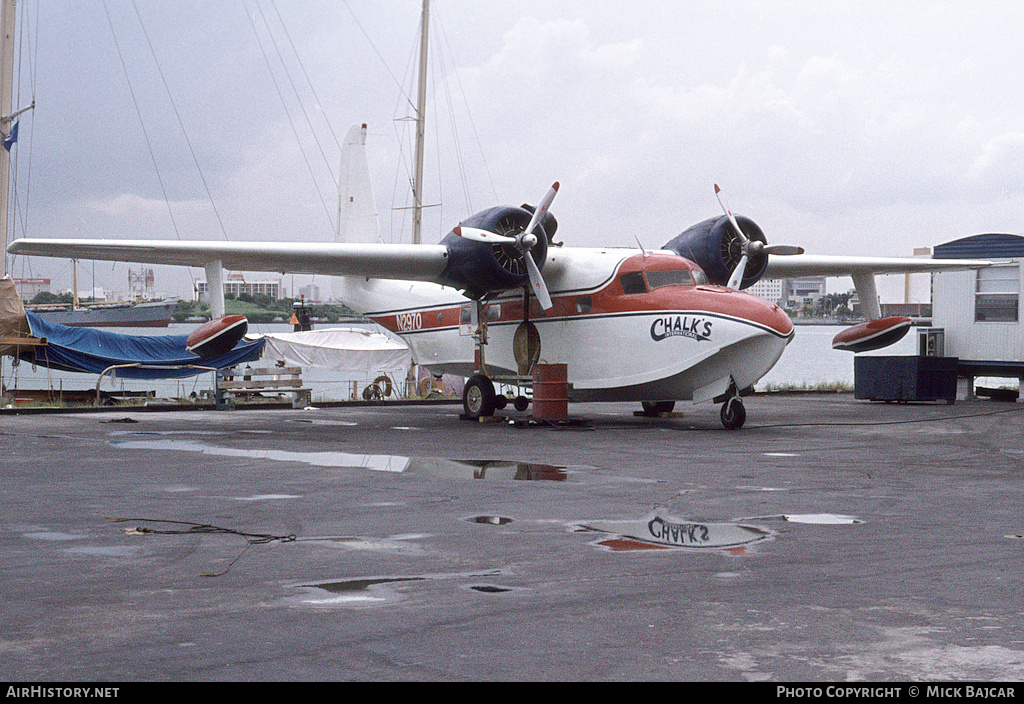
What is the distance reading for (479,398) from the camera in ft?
73.4

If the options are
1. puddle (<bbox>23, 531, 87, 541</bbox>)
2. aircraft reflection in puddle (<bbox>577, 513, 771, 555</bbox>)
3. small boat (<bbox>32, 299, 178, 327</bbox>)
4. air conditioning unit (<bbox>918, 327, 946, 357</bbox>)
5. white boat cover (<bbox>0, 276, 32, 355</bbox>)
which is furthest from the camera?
small boat (<bbox>32, 299, 178, 327</bbox>)

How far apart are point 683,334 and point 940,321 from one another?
588 inches

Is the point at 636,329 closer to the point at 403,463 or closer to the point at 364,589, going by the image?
the point at 403,463

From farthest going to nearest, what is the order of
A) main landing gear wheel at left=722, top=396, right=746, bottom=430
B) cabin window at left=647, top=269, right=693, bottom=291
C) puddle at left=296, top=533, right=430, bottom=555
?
cabin window at left=647, top=269, right=693, bottom=291 → main landing gear wheel at left=722, top=396, right=746, bottom=430 → puddle at left=296, top=533, right=430, bottom=555

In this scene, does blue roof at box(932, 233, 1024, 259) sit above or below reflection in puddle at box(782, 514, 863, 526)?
above

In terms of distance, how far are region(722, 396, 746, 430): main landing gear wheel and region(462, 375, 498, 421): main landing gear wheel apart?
5.17 metres

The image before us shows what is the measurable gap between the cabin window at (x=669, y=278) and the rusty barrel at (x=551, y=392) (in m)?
2.45

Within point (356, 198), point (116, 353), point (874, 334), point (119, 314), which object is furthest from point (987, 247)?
point (119, 314)

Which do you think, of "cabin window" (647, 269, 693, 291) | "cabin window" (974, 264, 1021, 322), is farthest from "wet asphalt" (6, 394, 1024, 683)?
"cabin window" (974, 264, 1021, 322)

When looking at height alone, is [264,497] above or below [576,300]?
below

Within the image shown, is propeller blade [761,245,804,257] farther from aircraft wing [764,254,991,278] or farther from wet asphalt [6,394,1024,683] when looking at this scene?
wet asphalt [6,394,1024,683]

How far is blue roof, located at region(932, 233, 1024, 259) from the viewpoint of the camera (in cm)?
2955

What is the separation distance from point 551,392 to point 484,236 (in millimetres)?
3433

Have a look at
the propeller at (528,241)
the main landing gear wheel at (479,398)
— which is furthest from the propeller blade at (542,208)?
the main landing gear wheel at (479,398)
